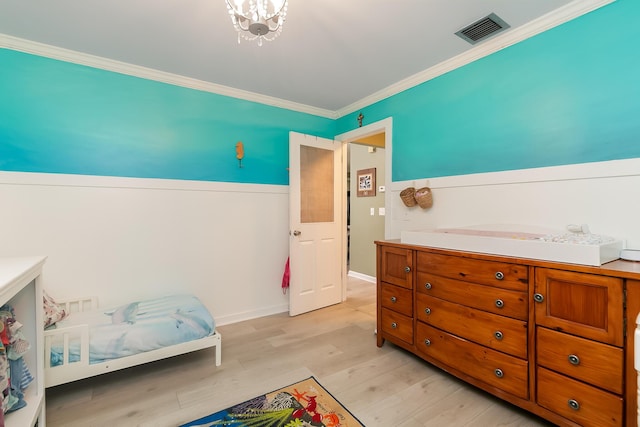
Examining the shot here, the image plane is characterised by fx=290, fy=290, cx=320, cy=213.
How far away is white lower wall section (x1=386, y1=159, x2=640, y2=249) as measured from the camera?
5.24 feet

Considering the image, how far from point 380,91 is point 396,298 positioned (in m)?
2.07

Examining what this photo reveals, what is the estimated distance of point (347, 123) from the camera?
140 inches

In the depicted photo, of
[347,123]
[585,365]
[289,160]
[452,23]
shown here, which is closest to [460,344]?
[585,365]

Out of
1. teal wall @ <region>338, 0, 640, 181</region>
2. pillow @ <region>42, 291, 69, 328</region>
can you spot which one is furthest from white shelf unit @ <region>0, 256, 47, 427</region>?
teal wall @ <region>338, 0, 640, 181</region>

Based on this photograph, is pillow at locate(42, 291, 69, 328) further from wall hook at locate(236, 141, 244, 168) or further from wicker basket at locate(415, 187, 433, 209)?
wicker basket at locate(415, 187, 433, 209)

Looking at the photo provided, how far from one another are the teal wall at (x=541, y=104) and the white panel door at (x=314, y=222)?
1.10 meters

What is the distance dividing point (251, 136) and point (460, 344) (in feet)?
8.73

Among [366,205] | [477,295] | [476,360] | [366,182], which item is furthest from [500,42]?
[366,205]

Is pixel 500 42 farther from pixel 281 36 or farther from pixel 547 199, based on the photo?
pixel 281 36

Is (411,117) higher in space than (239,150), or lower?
higher

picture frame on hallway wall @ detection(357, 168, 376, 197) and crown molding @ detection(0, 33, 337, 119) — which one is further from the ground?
crown molding @ detection(0, 33, 337, 119)

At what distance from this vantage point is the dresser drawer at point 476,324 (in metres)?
1.59

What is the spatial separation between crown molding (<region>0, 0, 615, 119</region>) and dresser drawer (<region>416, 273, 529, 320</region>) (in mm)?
1725

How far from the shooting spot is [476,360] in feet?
5.81
